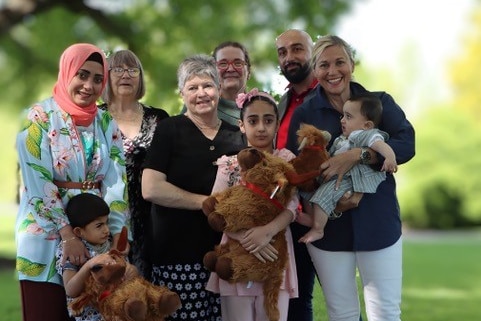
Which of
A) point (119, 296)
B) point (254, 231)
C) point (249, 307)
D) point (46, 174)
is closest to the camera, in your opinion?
point (119, 296)

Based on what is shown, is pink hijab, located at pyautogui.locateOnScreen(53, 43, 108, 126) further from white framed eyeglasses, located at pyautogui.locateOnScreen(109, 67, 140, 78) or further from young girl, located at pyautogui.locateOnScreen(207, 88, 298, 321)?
young girl, located at pyautogui.locateOnScreen(207, 88, 298, 321)

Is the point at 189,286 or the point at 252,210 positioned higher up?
the point at 252,210

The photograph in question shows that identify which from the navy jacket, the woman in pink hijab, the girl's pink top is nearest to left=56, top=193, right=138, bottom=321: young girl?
the woman in pink hijab

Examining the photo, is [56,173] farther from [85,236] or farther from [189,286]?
[189,286]

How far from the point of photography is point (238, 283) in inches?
131

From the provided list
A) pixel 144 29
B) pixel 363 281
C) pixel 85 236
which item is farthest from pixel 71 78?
pixel 144 29

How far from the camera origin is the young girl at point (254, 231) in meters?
3.29

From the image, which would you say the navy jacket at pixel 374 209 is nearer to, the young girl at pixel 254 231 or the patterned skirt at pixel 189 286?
the young girl at pixel 254 231

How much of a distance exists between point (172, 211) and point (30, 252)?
0.69m

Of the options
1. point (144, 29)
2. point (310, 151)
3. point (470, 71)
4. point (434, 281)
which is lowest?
point (434, 281)

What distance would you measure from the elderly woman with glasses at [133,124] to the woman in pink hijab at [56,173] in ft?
1.41

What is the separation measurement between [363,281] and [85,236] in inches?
50.5

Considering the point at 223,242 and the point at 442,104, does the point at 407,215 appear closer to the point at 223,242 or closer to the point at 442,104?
the point at 442,104

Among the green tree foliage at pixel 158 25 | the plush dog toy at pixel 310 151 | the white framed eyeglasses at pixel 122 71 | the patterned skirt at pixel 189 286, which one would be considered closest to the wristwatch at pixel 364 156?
the plush dog toy at pixel 310 151
